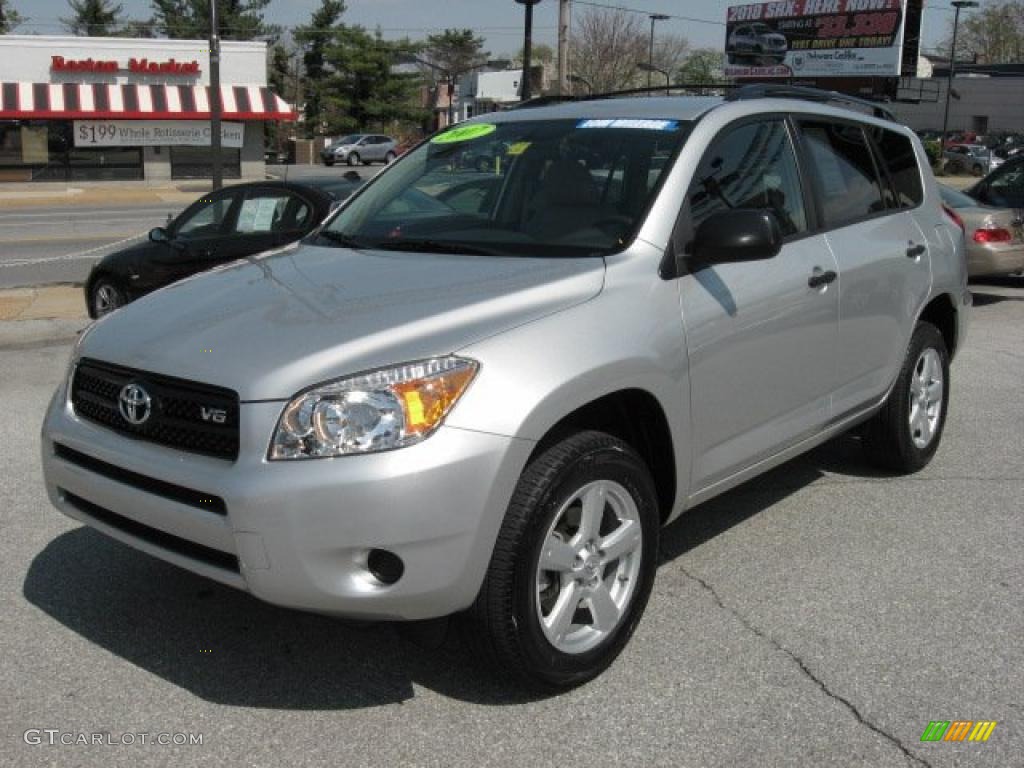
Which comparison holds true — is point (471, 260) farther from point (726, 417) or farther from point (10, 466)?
point (10, 466)

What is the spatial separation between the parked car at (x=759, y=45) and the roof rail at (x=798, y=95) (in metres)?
43.2

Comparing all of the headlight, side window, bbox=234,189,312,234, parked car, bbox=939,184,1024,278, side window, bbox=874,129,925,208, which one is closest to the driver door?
side window, bbox=234,189,312,234

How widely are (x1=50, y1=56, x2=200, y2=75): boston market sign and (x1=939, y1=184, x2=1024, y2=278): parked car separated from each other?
35619mm

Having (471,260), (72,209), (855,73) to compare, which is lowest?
(72,209)

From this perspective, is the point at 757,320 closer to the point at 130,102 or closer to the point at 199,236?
the point at 199,236

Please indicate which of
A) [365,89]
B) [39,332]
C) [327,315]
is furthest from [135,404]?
[365,89]

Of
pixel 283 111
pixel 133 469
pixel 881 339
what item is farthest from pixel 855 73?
pixel 133 469

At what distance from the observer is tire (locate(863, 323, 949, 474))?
17.3ft

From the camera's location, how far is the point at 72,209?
97.1 ft

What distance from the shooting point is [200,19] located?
7531 cm

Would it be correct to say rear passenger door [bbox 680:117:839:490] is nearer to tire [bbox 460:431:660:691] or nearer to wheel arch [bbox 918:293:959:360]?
tire [bbox 460:431:660:691]

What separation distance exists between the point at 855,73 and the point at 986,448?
1588 inches

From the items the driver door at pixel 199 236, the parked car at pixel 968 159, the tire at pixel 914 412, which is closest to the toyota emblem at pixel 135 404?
the tire at pixel 914 412

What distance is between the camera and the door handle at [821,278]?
4320 mm
